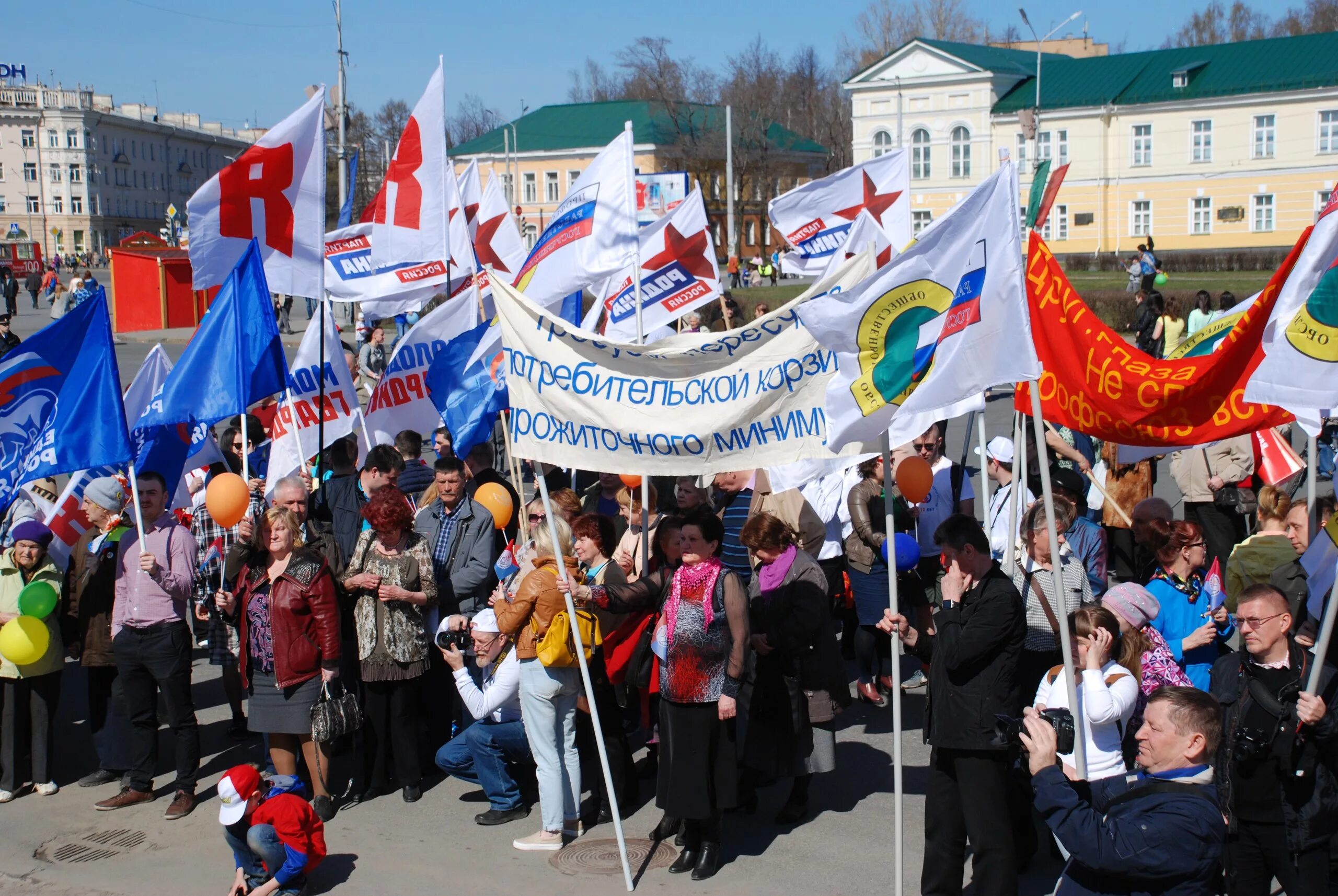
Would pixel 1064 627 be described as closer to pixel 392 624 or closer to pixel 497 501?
pixel 392 624

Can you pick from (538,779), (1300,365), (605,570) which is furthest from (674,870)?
(1300,365)

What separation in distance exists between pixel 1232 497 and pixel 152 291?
1338 inches

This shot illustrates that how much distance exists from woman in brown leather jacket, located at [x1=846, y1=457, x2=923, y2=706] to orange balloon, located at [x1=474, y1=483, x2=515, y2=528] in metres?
2.17

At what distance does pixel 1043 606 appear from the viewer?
6.20 m

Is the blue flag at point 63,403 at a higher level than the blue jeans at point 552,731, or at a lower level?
higher

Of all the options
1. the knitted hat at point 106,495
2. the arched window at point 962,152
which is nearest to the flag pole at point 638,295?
the knitted hat at point 106,495

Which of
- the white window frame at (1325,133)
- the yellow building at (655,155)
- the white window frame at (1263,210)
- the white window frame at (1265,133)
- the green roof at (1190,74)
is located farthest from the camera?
the yellow building at (655,155)

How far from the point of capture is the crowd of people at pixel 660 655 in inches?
200

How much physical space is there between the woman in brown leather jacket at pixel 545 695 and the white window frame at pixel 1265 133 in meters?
63.7

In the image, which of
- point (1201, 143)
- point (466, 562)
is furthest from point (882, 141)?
point (466, 562)

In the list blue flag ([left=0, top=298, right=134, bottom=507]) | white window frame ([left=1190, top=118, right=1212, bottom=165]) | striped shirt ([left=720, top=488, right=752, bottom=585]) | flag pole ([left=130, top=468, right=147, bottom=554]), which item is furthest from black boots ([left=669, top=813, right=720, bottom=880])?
white window frame ([left=1190, top=118, right=1212, bottom=165])

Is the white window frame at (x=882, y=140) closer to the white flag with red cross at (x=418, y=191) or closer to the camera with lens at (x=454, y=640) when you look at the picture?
the white flag with red cross at (x=418, y=191)

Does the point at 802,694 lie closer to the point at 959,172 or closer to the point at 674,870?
the point at 674,870

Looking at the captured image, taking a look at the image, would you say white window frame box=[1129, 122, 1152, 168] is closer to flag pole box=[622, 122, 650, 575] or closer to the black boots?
flag pole box=[622, 122, 650, 575]
